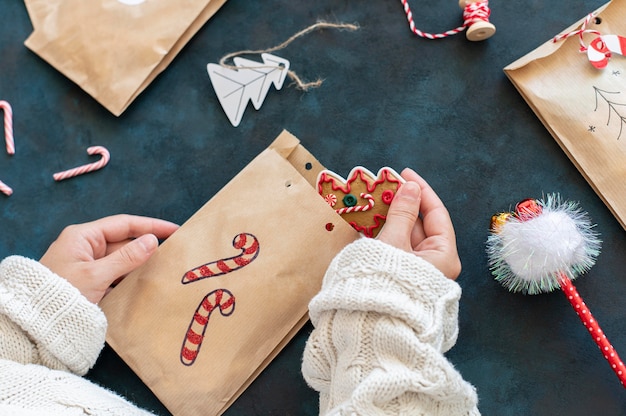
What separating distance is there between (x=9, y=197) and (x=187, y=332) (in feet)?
1.18

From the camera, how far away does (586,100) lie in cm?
82

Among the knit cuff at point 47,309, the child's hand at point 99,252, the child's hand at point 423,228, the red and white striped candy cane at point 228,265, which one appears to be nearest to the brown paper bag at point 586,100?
the child's hand at point 423,228

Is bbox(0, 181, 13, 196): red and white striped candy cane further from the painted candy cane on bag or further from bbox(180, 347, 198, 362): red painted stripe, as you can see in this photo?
the painted candy cane on bag

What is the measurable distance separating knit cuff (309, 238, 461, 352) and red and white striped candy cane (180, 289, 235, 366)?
0.48ft

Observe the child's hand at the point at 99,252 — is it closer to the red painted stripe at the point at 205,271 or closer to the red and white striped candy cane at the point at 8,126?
the red painted stripe at the point at 205,271

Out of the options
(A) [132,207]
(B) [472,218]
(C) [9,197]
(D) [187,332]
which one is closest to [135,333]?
(D) [187,332]

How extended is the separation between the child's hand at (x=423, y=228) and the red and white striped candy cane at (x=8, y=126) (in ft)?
1.91

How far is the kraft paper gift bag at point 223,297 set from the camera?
77 centimetres

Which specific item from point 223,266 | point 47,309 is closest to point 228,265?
point 223,266

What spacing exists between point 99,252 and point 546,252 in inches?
23.6

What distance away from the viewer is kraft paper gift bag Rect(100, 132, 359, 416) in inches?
30.5

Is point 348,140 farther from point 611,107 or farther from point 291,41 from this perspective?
point 611,107

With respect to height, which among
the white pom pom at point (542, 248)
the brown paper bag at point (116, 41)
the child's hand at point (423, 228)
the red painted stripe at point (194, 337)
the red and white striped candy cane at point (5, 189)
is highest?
the brown paper bag at point (116, 41)

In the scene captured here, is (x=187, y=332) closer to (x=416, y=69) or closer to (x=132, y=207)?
(x=132, y=207)
